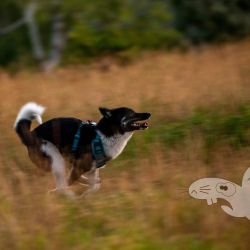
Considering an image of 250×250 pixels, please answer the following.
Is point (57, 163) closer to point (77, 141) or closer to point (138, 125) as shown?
point (77, 141)

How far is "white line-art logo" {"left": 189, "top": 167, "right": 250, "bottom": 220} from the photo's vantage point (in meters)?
5.25

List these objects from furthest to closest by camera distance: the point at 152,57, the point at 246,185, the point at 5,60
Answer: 1. the point at 5,60
2. the point at 152,57
3. the point at 246,185

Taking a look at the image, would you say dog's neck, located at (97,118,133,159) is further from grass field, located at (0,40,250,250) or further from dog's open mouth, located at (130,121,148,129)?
grass field, located at (0,40,250,250)

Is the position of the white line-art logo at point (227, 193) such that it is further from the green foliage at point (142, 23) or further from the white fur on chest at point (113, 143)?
the green foliage at point (142, 23)

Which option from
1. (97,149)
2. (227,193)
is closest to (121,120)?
(97,149)

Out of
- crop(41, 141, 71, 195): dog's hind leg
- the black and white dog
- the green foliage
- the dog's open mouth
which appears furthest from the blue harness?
the green foliage

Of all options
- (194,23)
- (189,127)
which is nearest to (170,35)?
(194,23)

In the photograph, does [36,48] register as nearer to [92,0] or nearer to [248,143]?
[92,0]

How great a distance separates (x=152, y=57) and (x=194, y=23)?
7174mm

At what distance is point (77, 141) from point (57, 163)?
1.03 ft

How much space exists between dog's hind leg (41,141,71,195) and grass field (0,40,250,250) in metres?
0.14

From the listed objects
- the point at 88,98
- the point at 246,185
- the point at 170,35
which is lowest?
the point at 246,185

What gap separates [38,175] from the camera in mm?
6672

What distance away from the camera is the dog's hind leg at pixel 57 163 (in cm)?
→ 633
